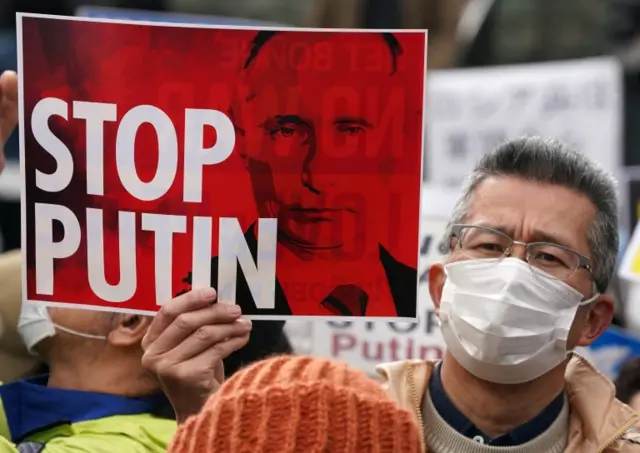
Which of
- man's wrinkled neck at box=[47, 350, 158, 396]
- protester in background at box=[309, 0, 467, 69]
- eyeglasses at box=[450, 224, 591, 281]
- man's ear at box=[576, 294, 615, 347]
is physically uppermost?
protester in background at box=[309, 0, 467, 69]

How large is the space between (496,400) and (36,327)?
1.19 metres

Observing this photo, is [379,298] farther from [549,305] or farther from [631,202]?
[631,202]

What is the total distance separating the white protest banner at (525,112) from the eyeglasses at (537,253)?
440 cm

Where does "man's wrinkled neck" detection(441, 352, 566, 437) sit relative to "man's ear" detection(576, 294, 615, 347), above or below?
below

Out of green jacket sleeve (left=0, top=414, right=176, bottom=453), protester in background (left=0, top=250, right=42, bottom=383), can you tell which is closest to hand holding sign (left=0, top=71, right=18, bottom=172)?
green jacket sleeve (left=0, top=414, right=176, bottom=453)

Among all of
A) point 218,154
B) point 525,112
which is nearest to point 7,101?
point 218,154

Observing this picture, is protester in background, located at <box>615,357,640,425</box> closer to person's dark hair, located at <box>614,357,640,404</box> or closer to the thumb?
person's dark hair, located at <box>614,357,640,404</box>

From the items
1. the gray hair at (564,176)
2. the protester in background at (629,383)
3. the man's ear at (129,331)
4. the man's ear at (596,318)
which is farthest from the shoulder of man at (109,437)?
the protester in background at (629,383)

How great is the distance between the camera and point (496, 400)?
119 inches

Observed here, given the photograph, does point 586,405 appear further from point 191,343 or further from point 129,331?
point 129,331

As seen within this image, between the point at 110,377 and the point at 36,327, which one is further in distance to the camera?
the point at 36,327

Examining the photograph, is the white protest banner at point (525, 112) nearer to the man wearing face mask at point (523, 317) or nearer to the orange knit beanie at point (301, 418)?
the man wearing face mask at point (523, 317)

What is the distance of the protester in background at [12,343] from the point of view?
3893mm

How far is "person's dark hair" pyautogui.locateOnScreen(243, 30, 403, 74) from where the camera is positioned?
290cm
